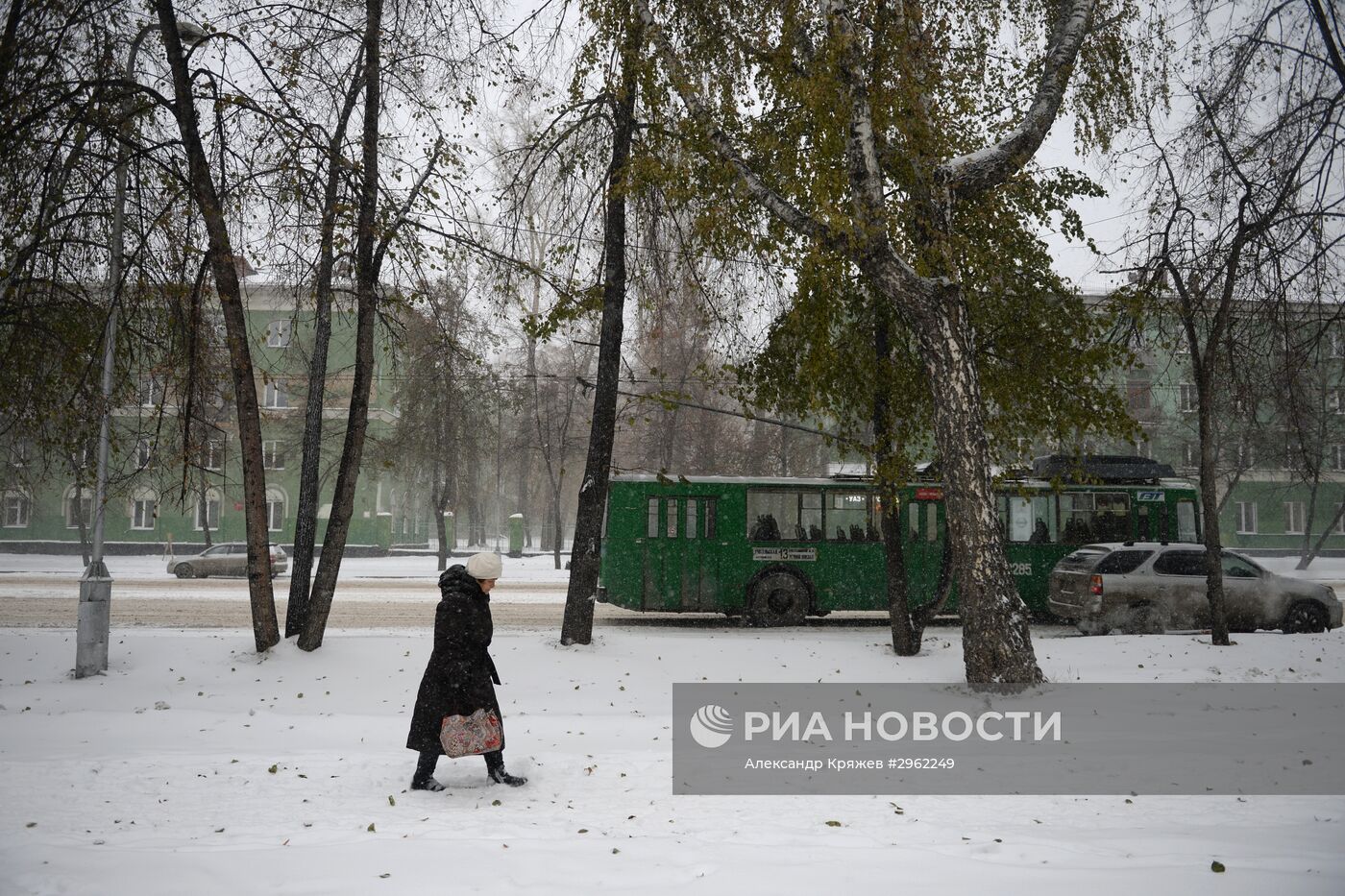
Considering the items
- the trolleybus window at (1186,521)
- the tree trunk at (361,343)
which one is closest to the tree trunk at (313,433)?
the tree trunk at (361,343)

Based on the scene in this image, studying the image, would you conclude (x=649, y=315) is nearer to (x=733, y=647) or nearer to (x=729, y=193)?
(x=729, y=193)

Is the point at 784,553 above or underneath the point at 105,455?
underneath

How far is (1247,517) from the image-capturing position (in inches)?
1895

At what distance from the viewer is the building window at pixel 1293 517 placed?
47.6m

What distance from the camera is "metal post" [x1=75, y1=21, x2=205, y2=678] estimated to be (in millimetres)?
10438

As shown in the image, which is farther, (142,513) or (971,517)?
(142,513)

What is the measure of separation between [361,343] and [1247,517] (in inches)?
1948

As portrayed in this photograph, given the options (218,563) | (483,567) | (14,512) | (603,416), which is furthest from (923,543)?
(14,512)

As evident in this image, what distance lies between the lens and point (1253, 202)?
1191 centimetres

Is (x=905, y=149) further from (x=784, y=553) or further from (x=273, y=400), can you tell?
(x=273, y=400)

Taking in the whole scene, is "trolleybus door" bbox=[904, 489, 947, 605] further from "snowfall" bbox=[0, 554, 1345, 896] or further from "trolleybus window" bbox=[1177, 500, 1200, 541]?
"snowfall" bbox=[0, 554, 1345, 896]

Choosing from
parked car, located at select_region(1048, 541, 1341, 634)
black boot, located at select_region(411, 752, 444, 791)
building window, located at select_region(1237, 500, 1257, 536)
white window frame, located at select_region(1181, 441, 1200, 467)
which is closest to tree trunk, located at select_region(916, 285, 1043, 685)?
black boot, located at select_region(411, 752, 444, 791)

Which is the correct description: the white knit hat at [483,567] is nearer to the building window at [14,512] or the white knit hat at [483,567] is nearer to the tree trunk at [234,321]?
the tree trunk at [234,321]

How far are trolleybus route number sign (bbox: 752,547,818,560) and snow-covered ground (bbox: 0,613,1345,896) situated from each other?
23.9 feet
